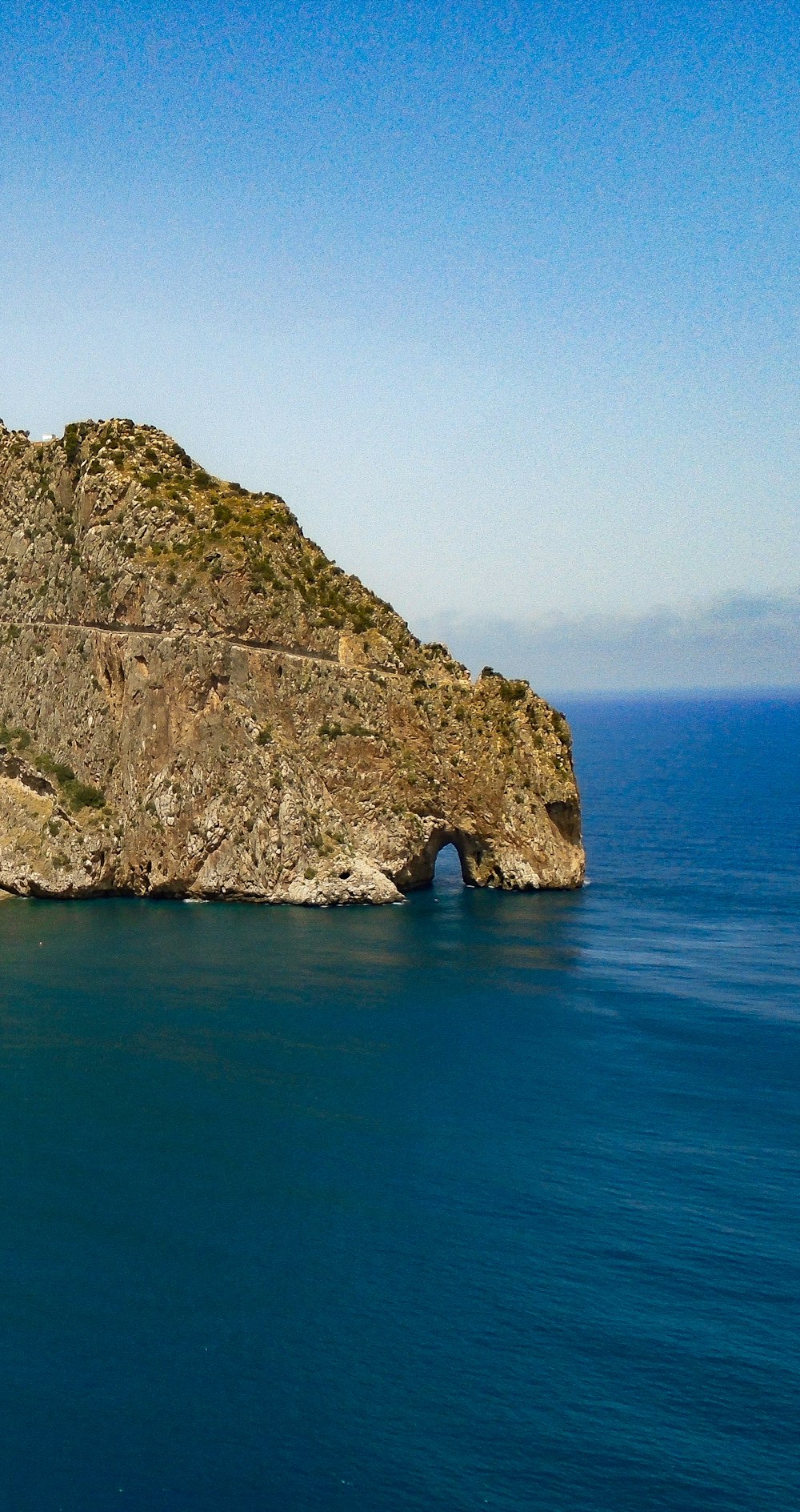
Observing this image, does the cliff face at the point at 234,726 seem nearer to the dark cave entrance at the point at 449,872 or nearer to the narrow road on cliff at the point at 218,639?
the narrow road on cliff at the point at 218,639

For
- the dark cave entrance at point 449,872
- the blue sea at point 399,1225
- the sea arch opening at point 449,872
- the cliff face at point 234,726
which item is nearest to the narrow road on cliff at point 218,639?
the cliff face at point 234,726

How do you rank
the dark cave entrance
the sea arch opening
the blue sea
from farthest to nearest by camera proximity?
the dark cave entrance, the sea arch opening, the blue sea

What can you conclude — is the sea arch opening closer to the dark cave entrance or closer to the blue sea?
the dark cave entrance

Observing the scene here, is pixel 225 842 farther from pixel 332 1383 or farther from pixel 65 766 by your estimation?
pixel 332 1383

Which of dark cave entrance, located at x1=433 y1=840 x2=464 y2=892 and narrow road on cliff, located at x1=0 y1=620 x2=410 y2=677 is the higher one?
narrow road on cliff, located at x1=0 y1=620 x2=410 y2=677

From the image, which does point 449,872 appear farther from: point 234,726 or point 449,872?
point 234,726

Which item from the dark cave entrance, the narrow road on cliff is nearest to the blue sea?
the dark cave entrance
